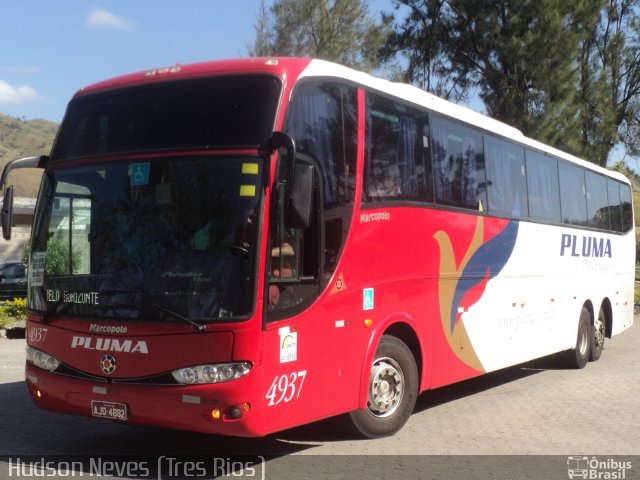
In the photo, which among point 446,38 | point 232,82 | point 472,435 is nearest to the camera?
point 232,82

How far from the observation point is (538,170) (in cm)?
1196

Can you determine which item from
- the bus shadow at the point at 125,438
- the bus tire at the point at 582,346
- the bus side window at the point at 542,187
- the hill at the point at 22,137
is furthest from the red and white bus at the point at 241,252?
the hill at the point at 22,137

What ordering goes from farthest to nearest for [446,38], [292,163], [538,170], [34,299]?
[446,38] < [538,170] < [34,299] < [292,163]

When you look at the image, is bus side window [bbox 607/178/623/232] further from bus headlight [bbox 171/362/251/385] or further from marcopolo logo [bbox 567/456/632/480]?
bus headlight [bbox 171/362/251/385]

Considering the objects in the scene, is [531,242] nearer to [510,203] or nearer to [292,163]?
[510,203]

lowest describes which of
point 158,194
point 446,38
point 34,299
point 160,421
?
point 160,421

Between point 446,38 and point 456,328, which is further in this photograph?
point 446,38

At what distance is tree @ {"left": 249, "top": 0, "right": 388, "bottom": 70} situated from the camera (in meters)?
31.0

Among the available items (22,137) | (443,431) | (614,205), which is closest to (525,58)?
(614,205)

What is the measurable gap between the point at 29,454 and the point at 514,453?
429 centimetres

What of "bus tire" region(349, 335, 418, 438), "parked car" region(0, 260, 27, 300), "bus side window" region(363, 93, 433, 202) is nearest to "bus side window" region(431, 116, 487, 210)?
"bus side window" region(363, 93, 433, 202)

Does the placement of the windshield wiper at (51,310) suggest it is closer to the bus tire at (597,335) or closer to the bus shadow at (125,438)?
the bus shadow at (125,438)

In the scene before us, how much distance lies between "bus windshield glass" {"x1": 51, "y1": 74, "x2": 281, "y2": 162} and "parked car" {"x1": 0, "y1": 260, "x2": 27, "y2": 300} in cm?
2621

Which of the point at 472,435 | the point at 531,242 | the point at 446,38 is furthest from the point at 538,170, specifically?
the point at 446,38
